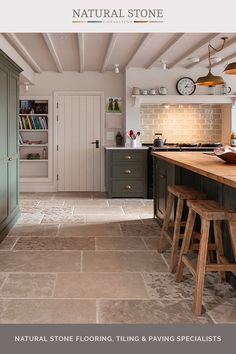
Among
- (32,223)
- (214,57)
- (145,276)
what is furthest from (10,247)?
(214,57)

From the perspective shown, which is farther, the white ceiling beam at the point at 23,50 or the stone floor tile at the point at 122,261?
the white ceiling beam at the point at 23,50

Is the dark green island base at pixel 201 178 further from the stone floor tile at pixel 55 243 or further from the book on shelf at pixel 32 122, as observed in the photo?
the book on shelf at pixel 32 122

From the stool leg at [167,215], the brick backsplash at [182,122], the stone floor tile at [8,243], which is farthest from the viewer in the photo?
the brick backsplash at [182,122]

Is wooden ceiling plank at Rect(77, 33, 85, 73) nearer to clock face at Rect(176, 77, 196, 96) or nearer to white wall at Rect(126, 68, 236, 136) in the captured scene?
white wall at Rect(126, 68, 236, 136)

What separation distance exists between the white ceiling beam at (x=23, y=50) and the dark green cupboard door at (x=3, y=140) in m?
1.00

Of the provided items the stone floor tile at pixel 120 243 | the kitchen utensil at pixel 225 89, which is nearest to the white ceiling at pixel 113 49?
the kitchen utensil at pixel 225 89

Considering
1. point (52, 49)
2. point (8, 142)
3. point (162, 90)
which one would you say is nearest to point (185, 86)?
point (162, 90)

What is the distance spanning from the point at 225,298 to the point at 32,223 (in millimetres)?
3071

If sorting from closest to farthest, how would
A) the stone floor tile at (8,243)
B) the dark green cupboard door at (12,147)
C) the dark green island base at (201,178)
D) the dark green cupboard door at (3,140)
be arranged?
the dark green island base at (201,178)
the stone floor tile at (8,243)
the dark green cupboard door at (3,140)
the dark green cupboard door at (12,147)

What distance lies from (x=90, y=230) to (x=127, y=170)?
2.69 meters

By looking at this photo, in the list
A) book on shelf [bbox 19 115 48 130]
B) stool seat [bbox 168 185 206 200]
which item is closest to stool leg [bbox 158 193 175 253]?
stool seat [bbox 168 185 206 200]

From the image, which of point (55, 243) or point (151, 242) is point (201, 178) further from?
point (55, 243)

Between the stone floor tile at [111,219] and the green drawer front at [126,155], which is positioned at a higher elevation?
the green drawer front at [126,155]
